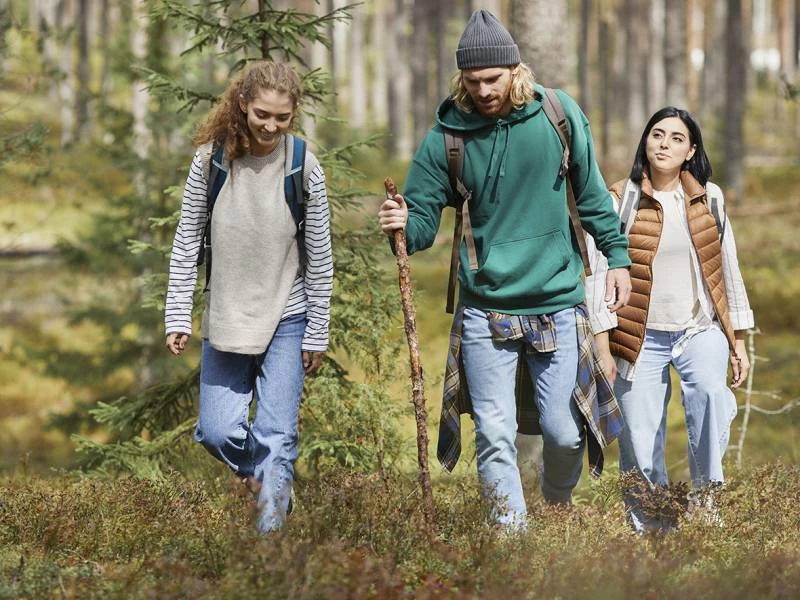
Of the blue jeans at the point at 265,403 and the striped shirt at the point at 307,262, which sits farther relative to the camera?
the blue jeans at the point at 265,403

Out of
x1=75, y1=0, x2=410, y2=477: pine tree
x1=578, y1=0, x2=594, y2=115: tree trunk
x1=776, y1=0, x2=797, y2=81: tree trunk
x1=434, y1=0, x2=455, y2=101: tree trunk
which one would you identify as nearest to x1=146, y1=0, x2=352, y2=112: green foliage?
x1=75, y1=0, x2=410, y2=477: pine tree

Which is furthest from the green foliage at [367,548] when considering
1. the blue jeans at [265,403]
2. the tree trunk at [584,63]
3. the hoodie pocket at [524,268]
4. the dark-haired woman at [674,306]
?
the tree trunk at [584,63]

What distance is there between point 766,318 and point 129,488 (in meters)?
13.7

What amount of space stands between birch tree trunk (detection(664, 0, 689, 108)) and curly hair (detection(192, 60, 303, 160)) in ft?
64.8

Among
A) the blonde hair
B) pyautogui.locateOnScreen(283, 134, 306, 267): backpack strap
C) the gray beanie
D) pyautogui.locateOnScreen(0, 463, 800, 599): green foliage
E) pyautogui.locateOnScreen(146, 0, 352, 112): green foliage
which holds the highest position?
pyautogui.locateOnScreen(146, 0, 352, 112): green foliage

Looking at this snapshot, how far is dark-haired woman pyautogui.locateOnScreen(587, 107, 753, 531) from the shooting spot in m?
5.91

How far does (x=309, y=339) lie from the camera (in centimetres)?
526

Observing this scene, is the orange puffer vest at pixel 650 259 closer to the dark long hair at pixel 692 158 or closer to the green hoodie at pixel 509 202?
the dark long hair at pixel 692 158

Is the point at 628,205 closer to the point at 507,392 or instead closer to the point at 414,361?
the point at 507,392

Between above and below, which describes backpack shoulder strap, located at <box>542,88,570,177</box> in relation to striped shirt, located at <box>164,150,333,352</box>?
above

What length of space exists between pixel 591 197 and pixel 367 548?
208 cm

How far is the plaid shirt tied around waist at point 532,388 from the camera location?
5.23m

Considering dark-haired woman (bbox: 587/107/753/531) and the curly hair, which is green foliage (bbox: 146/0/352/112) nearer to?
the curly hair

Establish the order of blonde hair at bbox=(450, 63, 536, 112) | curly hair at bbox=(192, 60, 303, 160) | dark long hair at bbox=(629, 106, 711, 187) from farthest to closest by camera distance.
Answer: dark long hair at bbox=(629, 106, 711, 187) → blonde hair at bbox=(450, 63, 536, 112) → curly hair at bbox=(192, 60, 303, 160)
